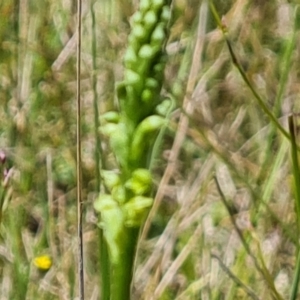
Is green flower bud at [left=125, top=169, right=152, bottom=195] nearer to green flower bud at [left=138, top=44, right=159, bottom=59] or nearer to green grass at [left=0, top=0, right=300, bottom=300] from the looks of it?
green flower bud at [left=138, top=44, right=159, bottom=59]

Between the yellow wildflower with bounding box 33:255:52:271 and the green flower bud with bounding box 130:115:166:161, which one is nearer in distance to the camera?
the green flower bud with bounding box 130:115:166:161

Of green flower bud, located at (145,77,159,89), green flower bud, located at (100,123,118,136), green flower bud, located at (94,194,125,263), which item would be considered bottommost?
green flower bud, located at (94,194,125,263)

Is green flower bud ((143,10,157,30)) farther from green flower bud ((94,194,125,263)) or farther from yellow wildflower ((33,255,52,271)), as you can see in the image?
yellow wildflower ((33,255,52,271))

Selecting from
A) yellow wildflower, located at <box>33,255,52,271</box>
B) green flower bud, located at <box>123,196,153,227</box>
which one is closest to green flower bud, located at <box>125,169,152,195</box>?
green flower bud, located at <box>123,196,153,227</box>

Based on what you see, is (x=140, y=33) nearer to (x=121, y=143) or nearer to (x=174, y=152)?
(x=121, y=143)

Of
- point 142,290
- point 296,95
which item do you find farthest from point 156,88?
point 296,95

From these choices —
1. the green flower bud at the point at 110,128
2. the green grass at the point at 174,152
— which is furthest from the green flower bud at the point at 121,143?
the green grass at the point at 174,152

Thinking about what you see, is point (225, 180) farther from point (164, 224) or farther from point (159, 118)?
point (159, 118)

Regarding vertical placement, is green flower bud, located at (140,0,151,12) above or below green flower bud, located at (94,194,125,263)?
above
